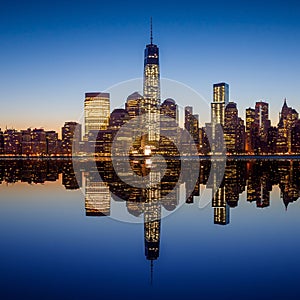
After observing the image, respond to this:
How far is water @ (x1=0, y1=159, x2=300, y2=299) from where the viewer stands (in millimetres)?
7871

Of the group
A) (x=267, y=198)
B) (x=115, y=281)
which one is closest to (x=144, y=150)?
(x=267, y=198)

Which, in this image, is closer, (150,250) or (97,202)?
(150,250)

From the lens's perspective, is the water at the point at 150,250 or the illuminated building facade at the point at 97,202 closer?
the water at the point at 150,250

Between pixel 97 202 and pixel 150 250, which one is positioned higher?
pixel 97 202

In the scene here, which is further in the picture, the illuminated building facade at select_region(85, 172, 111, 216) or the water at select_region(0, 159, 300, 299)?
the illuminated building facade at select_region(85, 172, 111, 216)

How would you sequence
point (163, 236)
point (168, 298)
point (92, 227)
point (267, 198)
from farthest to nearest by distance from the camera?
point (267, 198) → point (92, 227) → point (163, 236) → point (168, 298)

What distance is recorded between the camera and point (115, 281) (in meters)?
8.30

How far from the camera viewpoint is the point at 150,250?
424 inches

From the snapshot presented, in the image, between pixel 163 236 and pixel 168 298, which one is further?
→ pixel 163 236

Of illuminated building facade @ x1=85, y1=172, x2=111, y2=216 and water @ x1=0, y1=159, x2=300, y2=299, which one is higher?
illuminated building facade @ x1=85, y1=172, x2=111, y2=216

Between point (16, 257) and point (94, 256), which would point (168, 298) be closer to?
point (94, 256)

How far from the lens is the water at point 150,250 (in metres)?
7.87

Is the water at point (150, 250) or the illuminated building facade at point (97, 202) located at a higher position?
the illuminated building facade at point (97, 202)

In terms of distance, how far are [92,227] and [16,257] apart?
404cm
